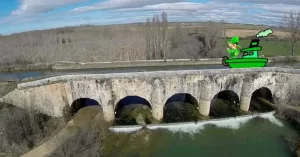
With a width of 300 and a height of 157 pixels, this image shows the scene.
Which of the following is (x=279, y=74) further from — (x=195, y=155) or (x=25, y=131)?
(x=25, y=131)

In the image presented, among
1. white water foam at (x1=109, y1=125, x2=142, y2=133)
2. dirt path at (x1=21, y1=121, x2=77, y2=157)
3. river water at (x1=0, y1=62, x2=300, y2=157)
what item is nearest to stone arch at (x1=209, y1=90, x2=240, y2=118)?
river water at (x1=0, y1=62, x2=300, y2=157)

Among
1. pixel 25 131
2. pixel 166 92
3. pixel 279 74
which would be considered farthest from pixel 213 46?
pixel 25 131

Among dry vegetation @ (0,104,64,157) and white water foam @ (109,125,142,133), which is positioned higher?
dry vegetation @ (0,104,64,157)

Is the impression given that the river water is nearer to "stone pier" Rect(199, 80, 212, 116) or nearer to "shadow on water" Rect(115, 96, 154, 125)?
"shadow on water" Rect(115, 96, 154, 125)

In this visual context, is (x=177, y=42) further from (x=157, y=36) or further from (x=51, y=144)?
(x=51, y=144)

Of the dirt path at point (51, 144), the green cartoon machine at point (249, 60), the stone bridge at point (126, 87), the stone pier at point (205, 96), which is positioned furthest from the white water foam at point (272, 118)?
the dirt path at point (51, 144)
